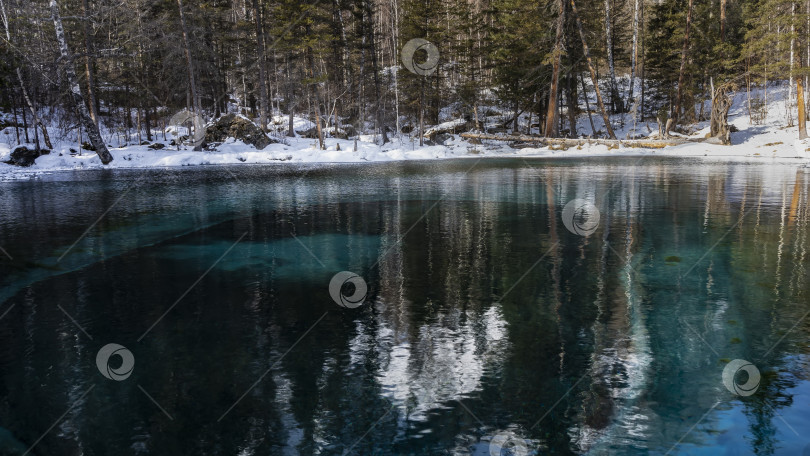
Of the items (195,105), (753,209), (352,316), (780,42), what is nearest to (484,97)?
(780,42)

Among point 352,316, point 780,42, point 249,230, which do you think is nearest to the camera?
point 352,316

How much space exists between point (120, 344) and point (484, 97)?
5583 centimetres

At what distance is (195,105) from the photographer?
36.6 m

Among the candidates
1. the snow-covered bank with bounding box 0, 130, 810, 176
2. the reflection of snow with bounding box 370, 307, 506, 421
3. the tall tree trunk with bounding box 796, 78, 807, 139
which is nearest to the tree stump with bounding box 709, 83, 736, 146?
the snow-covered bank with bounding box 0, 130, 810, 176

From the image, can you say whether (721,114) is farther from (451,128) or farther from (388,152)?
(388,152)

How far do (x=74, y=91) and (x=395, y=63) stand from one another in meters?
26.6

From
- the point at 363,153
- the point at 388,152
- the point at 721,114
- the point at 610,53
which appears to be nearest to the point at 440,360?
the point at 363,153

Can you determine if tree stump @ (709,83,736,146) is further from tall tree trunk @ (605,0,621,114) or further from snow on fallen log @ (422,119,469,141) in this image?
snow on fallen log @ (422,119,469,141)

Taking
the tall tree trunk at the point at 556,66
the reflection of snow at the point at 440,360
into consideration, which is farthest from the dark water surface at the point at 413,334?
the tall tree trunk at the point at 556,66

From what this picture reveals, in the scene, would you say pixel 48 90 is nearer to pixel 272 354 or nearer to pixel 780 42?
pixel 272 354

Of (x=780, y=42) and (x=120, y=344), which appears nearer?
(x=120, y=344)

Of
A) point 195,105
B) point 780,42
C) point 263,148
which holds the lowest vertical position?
point 263,148

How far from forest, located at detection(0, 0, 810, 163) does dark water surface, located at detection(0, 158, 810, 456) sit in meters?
26.1

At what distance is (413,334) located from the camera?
638 cm
